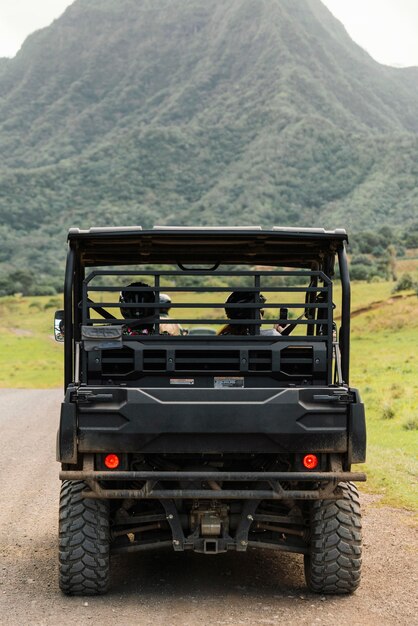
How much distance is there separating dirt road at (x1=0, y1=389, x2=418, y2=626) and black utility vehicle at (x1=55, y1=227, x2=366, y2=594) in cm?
26

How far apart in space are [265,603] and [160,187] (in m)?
160

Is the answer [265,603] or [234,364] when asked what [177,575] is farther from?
[234,364]

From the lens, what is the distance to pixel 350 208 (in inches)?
5674

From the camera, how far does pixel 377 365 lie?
114 ft

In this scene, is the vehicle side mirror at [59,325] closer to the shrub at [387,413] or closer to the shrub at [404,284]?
the shrub at [387,413]

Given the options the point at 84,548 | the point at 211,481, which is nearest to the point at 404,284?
the point at 211,481

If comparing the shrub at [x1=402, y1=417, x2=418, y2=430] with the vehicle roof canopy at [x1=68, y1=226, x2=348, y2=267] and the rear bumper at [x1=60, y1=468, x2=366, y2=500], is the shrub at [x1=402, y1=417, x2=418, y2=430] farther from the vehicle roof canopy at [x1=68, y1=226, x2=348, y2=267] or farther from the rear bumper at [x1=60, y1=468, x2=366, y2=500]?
the rear bumper at [x1=60, y1=468, x2=366, y2=500]

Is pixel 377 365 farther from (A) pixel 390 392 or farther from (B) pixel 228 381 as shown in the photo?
(B) pixel 228 381

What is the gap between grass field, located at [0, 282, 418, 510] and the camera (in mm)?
13125

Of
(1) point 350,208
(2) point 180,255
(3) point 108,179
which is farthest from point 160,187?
(2) point 180,255

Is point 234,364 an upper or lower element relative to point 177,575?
upper

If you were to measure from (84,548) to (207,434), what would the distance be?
1170mm

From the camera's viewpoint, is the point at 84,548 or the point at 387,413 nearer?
the point at 84,548

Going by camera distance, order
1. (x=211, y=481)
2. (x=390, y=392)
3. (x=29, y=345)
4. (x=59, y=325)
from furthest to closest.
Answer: (x=29, y=345)
(x=390, y=392)
(x=59, y=325)
(x=211, y=481)
